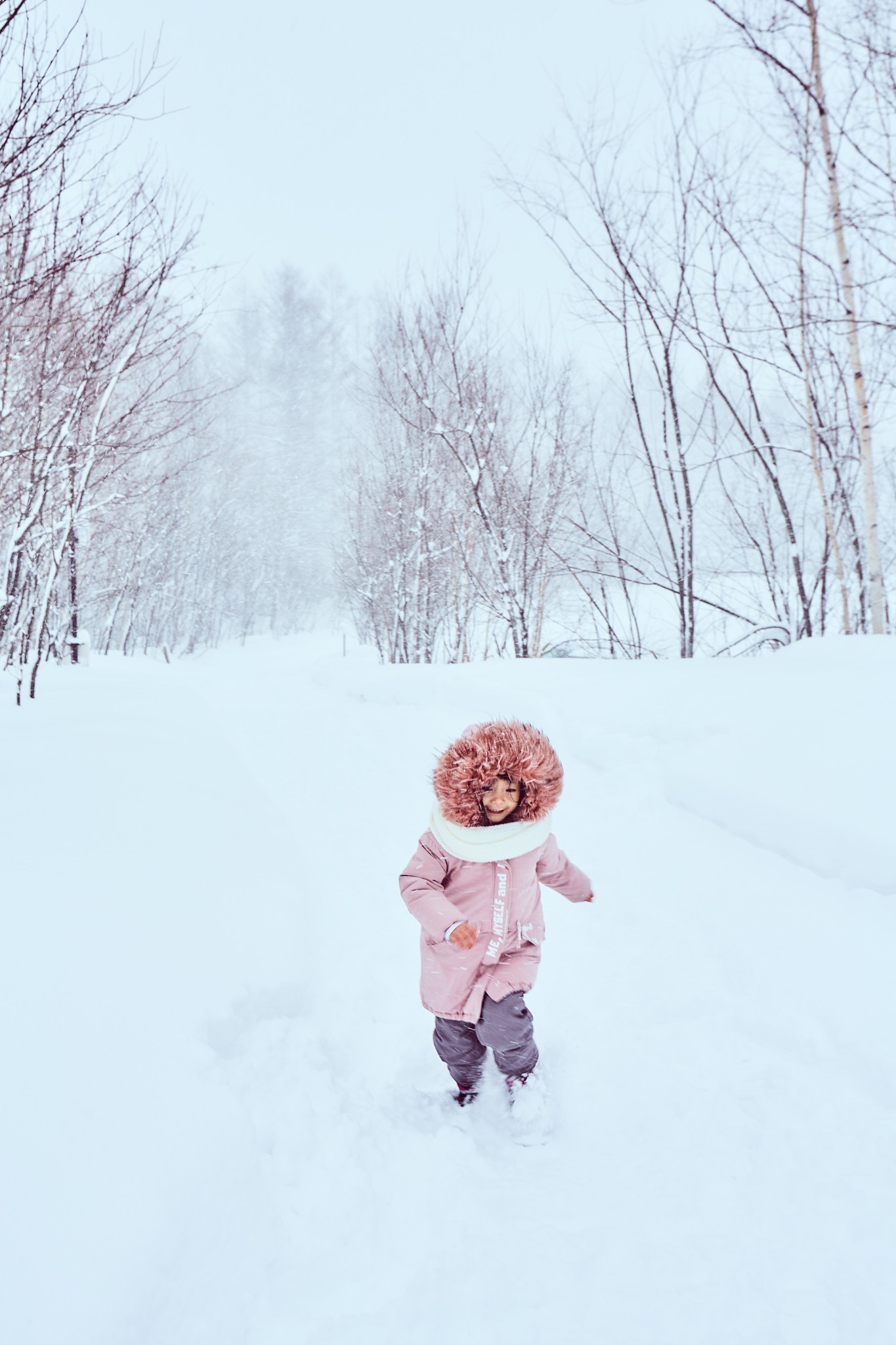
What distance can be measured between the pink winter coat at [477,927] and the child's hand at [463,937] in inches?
5.0

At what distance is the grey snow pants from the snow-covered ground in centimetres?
12

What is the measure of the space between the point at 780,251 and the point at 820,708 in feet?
10.7

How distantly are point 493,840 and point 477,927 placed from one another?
0.31 meters

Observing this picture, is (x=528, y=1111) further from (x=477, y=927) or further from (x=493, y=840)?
(x=493, y=840)

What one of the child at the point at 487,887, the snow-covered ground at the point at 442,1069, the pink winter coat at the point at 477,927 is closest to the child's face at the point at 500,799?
the child at the point at 487,887

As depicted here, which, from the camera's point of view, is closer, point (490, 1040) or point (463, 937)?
point (463, 937)

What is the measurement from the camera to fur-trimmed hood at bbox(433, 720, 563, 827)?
6.56ft

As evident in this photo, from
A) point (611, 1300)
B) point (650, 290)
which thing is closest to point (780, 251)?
point (650, 290)

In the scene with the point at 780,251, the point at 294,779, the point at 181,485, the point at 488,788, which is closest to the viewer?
the point at 488,788

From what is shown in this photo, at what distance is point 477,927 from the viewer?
2.04 metres

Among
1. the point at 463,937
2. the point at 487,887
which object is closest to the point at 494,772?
the point at 487,887

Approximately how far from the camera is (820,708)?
2977 millimetres

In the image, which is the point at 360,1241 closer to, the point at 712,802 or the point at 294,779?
the point at 712,802

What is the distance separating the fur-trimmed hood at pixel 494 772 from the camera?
78.7 inches
